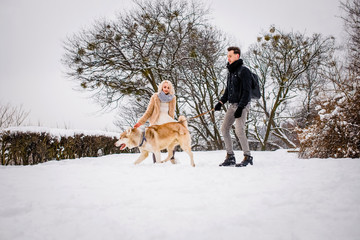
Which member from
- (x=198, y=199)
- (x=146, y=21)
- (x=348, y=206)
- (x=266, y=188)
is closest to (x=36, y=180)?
(x=198, y=199)

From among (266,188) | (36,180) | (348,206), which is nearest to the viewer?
(348,206)

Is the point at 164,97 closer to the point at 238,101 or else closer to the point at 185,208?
the point at 238,101

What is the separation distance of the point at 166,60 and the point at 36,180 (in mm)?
12858

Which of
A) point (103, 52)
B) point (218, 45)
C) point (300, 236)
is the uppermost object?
point (218, 45)

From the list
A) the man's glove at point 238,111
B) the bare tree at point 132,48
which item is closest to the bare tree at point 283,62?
the bare tree at point 132,48

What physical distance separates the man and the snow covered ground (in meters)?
1.42

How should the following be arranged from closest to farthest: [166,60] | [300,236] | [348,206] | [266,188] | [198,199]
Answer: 1. [300,236]
2. [348,206]
3. [198,199]
4. [266,188]
5. [166,60]

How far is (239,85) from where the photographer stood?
13.9ft

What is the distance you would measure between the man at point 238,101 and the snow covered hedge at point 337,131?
2282 millimetres

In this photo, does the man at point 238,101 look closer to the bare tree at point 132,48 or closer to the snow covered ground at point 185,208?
the snow covered ground at point 185,208

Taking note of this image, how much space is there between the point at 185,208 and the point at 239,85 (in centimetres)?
310

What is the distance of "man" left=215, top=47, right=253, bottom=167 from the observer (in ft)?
13.3

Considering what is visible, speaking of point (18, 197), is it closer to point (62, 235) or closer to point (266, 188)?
point (62, 235)

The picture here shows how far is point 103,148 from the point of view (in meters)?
9.40
